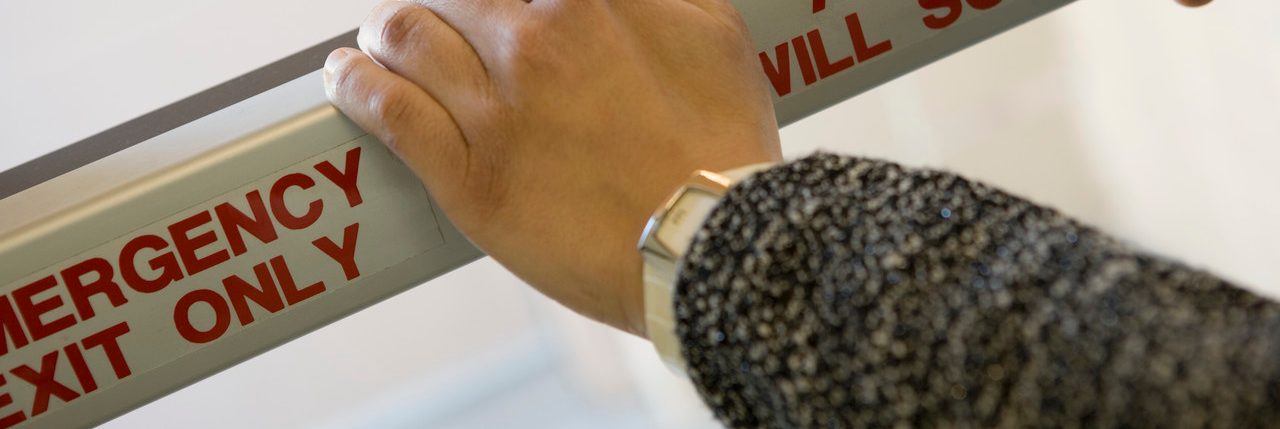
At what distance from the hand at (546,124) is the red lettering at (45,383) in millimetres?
153

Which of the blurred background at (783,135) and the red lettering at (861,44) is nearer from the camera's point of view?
the red lettering at (861,44)

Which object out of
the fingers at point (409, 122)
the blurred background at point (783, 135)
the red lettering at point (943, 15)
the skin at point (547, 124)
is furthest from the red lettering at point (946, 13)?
the blurred background at point (783, 135)

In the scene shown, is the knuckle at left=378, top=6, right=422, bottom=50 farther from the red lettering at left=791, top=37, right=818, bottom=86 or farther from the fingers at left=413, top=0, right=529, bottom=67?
the red lettering at left=791, top=37, right=818, bottom=86

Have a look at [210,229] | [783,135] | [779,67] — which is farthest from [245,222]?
[783,135]

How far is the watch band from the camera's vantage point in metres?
0.42

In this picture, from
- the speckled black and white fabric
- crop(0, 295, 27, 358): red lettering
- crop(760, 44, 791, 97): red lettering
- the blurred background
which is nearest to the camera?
the speckled black and white fabric

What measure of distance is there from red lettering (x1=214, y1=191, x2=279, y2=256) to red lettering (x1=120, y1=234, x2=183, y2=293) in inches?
0.9

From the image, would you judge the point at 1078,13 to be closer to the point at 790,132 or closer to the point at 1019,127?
the point at 1019,127

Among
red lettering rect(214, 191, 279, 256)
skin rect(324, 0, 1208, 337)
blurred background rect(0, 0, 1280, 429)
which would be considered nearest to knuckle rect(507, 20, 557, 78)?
skin rect(324, 0, 1208, 337)

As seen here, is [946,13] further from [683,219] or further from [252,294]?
[252,294]

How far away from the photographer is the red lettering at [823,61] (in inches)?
22.7

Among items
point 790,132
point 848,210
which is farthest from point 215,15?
point 790,132

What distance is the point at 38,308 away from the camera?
1.54 ft

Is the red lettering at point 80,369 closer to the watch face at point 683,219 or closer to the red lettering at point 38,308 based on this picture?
the red lettering at point 38,308
